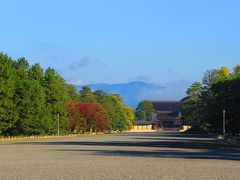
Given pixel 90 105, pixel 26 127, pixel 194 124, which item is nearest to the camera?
pixel 26 127

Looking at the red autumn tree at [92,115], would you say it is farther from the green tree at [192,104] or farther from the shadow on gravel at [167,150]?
the shadow on gravel at [167,150]

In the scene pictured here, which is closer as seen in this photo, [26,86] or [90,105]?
[26,86]

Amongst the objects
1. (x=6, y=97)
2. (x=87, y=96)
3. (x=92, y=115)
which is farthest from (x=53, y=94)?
(x=87, y=96)

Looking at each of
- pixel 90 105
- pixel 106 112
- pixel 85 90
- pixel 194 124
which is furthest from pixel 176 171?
pixel 85 90

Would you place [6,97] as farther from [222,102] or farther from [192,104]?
[192,104]

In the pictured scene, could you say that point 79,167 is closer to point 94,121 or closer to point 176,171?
point 176,171

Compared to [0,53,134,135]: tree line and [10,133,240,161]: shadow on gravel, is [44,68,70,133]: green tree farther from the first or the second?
[10,133,240,161]: shadow on gravel

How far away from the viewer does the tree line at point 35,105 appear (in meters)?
69.6

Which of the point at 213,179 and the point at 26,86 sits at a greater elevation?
the point at 26,86

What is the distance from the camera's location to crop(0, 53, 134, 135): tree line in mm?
69562

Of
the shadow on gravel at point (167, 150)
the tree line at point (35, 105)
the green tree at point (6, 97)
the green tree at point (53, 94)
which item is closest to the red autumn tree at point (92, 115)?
the tree line at point (35, 105)

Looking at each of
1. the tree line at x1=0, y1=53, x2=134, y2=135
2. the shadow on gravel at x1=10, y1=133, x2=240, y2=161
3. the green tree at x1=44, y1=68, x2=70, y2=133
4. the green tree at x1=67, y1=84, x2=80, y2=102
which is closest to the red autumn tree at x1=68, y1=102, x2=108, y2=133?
the tree line at x1=0, y1=53, x2=134, y2=135

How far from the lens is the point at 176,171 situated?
21.4 meters

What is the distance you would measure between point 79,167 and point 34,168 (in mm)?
1803
